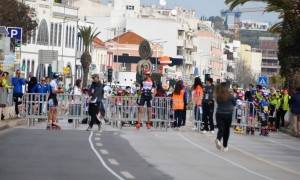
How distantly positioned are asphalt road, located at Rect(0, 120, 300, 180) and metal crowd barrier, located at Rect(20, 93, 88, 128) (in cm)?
192

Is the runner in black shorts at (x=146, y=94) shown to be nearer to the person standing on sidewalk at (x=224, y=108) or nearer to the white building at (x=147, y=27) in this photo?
the person standing on sidewalk at (x=224, y=108)

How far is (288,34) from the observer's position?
2328 inches

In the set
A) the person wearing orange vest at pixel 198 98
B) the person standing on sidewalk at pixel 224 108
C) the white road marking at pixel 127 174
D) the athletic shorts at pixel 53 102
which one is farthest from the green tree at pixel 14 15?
the white road marking at pixel 127 174

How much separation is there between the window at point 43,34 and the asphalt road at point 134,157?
7565 cm

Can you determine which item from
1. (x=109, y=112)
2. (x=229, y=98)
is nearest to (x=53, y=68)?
(x=109, y=112)

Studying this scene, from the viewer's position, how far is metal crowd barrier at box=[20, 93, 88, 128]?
4100cm

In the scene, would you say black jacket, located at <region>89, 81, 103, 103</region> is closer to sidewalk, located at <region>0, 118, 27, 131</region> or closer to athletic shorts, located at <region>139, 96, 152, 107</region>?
athletic shorts, located at <region>139, 96, 152, 107</region>

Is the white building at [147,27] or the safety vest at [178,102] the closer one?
the safety vest at [178,102]

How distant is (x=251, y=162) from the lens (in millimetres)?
28141

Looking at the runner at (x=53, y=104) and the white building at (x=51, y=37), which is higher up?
the white building at (x=51, y=37)

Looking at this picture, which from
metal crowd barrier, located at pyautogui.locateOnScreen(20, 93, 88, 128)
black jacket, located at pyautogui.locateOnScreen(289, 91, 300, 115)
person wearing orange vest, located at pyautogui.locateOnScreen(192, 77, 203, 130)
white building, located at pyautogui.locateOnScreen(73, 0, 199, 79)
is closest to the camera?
metal crowd barrier, located at pyautogui.locateOnScreen(20, 93, 88, 128)

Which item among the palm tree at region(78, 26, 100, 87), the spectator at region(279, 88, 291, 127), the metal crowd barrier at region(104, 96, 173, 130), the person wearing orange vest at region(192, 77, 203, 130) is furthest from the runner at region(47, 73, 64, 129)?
the palm tree at region(78, 26, 100, 87)

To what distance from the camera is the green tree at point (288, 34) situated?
5472 centimetres

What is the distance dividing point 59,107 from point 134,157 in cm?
1570
